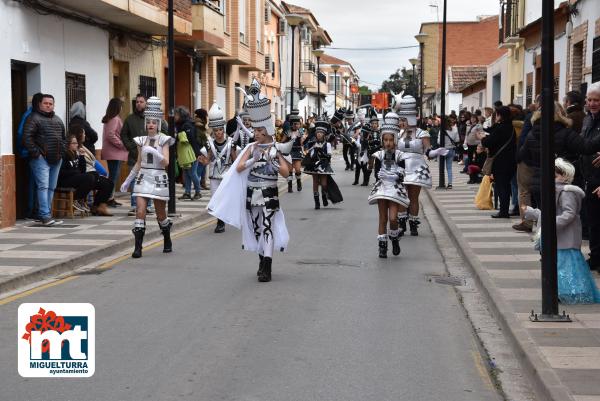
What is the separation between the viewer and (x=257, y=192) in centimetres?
1010

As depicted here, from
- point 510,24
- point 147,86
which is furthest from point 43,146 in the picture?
point 510,24

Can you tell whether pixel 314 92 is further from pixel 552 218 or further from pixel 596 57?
pixel 552 218

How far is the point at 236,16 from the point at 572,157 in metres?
24.4

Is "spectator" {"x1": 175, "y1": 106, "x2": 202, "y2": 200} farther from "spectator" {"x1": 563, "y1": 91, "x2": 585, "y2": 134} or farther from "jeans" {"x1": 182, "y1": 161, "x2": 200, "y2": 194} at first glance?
"spectator" {"x1": 563, "y1": 91, "x2": 585, "y2": 134}

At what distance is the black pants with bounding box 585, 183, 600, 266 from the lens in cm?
978

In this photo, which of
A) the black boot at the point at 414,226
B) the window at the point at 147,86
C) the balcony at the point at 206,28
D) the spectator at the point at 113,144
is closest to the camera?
the black boot at the point at 414,226

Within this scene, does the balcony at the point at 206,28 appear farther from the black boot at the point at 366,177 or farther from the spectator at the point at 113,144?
the spectator at the point at 113,144

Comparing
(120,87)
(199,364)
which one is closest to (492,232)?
(199,364)

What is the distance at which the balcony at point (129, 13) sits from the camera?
17312 millimetres

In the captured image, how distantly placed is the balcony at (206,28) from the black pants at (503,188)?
40.8 feet

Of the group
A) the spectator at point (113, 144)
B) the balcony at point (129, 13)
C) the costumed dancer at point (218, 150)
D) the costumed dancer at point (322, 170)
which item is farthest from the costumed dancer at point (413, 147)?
the balcony at point (129, 13)

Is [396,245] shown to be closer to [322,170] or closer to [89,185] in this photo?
[89,185]

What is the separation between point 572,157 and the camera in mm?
10836

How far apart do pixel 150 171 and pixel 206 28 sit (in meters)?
14.9
